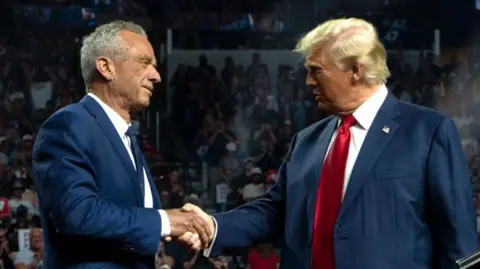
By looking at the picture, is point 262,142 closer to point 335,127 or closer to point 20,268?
point 20,268

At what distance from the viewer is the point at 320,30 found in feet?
8.20

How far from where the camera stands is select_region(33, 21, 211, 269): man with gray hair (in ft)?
7.30

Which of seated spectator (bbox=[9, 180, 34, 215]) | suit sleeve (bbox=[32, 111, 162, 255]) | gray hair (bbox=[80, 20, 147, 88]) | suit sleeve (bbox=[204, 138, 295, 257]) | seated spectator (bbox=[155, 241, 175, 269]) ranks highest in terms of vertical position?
gray hair (bbox=[80, 20, 147, 88])

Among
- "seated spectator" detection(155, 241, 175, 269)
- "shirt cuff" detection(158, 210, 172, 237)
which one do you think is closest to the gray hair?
"shirt cuff" detection(158, 210, 172, 237)

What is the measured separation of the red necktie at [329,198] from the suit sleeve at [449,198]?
0.23 meters

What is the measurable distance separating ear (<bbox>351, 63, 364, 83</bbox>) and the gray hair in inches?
24.1

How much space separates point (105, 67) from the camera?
244 centimetres

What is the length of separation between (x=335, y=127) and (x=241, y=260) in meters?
3.69

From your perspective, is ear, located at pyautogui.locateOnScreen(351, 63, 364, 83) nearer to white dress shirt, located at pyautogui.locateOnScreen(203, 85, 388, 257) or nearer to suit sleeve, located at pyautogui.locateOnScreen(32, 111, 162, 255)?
white dress shirt, located at pyautogui.locateOnScreen(203, 85, 388, 257)

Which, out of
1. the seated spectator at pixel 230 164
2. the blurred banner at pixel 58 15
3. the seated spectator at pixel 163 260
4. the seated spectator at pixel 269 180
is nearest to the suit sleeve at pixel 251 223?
the seated spectator at pixel 163 260

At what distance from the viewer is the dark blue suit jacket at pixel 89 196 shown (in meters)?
2.22

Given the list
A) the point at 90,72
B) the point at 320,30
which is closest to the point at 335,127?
the point at 320,30

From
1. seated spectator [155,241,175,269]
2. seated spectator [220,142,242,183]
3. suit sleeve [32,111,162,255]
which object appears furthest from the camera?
seated spectator [220,142,242,183]

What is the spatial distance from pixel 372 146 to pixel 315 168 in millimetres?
191
